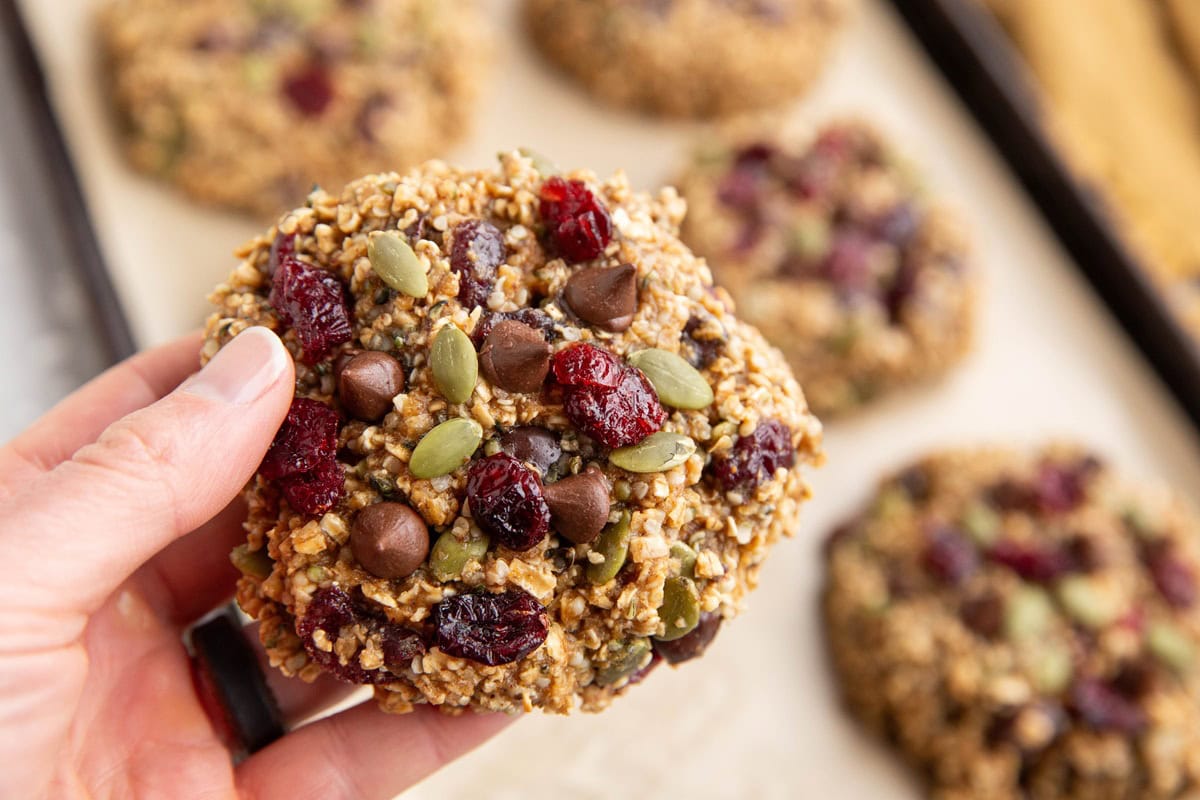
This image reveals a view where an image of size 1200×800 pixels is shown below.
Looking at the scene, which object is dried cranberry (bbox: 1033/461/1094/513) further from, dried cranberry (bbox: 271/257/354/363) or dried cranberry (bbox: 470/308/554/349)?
dried cranberry (bbox: 271/257/354/363)

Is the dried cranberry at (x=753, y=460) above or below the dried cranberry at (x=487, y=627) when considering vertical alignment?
below

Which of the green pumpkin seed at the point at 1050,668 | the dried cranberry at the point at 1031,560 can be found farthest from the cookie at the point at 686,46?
the green pumpkin seed at the point at 1050,668

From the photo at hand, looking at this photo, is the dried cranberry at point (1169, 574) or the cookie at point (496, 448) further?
the dried cranberry at point (1169, 574)

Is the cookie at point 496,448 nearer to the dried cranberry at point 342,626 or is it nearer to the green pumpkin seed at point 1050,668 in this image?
the dried cranberry at point 342,626

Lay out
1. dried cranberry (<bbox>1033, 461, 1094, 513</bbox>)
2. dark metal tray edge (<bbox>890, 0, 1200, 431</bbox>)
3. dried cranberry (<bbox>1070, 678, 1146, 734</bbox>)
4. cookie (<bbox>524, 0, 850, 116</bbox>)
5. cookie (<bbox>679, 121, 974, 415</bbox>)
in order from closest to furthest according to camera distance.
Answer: dried cranberry (<bbox>1070, 678, 1146, 734</bbox>) → dried cranberry (<bbox>1033, 461, 1094, 513</bbox>) → cookie (<bbox>679, 121, 974, 415</bbox>) → cookie (<bbox>524, 0, 850, 116</bbox>) → dark metal tray edge (<bbox>890, 0, 1200, 431</bbox>)

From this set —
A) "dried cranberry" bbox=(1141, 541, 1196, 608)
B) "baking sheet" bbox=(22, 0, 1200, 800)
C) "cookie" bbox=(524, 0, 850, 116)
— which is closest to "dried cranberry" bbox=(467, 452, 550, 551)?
"baking sheet" bbox=(22, 0, 1200, 800)

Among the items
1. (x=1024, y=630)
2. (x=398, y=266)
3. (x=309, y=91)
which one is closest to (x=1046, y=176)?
A: (x=1024, y=630)

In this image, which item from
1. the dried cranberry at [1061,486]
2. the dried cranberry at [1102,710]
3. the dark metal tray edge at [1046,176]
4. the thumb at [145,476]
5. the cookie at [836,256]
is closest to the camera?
the thumb at [145,476]
